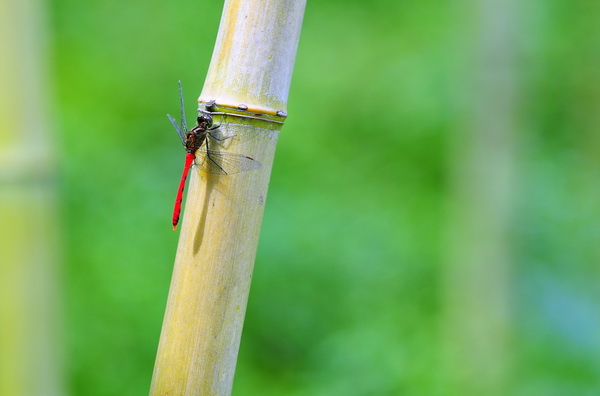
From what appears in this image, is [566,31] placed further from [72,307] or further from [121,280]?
[72,307]

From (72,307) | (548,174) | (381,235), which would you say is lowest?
(72,307)

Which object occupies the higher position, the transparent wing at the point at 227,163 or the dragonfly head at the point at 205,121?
the dragonfly head at the point at 205,121

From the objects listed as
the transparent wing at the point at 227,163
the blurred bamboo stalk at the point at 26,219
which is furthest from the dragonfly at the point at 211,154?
the blurred bamboo stalk at the point at 26,219

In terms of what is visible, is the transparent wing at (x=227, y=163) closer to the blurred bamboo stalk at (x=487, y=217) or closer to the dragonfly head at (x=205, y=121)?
the dragonfly head at (x=205, y=121)

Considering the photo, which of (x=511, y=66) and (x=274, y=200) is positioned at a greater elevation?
(x=511, y=66)

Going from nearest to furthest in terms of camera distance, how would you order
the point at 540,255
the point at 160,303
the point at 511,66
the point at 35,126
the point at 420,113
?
1. the point at 35,126
2. the point at 511,66
3. the point at 160,303
4. the point at 540,255
5. the point at 420,113

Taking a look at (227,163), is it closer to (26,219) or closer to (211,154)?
(211,154)

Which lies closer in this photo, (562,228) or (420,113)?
(562,228)

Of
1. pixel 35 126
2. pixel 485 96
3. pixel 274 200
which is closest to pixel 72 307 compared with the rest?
pixel 274 200
